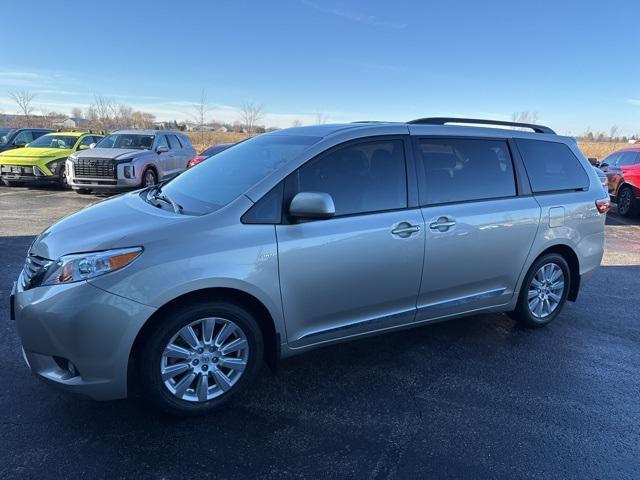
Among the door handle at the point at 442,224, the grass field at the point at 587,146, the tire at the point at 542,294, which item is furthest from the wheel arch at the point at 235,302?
the grass field at the point at 587,146

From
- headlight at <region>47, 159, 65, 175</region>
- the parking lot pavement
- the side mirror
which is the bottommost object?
the parking lot pavement

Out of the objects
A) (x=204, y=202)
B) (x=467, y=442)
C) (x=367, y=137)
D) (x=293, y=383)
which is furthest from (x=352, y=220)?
(x=467, y=442)

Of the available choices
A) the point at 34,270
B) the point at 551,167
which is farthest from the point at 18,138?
the point at 551,167

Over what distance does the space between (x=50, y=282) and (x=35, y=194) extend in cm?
1181

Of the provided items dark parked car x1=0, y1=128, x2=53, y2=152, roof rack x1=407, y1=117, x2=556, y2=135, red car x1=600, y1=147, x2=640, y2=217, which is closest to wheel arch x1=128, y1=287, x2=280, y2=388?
roof rack x1=407, y1=117, x2=556, y2=135

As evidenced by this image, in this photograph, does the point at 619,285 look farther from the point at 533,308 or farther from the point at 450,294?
the point at 450,294

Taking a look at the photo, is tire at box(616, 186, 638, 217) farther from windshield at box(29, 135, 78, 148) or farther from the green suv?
windshield at box(29, 135, 78, 148)

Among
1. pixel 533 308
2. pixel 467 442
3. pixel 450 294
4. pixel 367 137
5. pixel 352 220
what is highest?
pixel 367 137

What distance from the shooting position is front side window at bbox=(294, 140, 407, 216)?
3203 mm

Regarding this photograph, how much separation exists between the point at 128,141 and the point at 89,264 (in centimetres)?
1133

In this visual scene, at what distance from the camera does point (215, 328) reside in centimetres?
290

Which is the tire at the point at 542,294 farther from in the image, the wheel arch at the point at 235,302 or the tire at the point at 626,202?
the tire at the point at 626,202

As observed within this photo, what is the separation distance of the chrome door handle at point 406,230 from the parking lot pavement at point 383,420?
1065 millimetres

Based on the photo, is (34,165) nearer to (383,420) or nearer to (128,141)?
(128,141)
